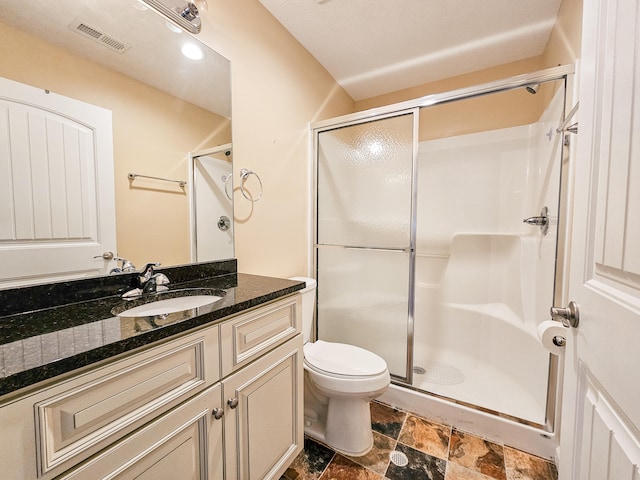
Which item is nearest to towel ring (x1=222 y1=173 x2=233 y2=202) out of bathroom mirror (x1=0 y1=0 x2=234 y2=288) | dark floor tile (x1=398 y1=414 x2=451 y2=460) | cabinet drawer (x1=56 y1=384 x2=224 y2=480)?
bathroom mirror (x1=0 y1=0 x2=234 y2=288)

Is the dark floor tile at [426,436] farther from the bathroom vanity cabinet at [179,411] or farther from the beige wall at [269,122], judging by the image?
the beige wall at [269,122]

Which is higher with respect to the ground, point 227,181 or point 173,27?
point 173,27

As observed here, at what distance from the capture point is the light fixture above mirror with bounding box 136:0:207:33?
1.13 metres

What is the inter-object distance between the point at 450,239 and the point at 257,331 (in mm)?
2004

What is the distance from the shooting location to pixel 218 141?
1.39 meters

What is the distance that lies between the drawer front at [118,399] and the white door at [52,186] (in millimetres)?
542

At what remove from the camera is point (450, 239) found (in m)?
2.38

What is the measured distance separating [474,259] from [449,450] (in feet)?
4.76

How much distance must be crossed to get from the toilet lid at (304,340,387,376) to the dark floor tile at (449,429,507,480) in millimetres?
559

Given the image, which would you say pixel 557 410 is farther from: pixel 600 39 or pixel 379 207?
pixel 600 39

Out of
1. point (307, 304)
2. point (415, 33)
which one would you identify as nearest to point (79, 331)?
point (307, 304)

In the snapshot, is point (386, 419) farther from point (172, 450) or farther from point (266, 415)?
point (172, 450)

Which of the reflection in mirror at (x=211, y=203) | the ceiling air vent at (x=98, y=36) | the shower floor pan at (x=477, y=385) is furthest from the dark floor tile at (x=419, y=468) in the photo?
the ceiling air vent at (x=98, y=36)

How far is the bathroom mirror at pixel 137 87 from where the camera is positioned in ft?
2.81
